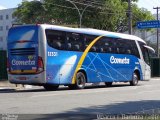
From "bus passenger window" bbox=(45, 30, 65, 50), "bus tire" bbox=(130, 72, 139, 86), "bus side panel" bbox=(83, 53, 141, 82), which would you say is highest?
"bus passenger window" bbox=(45, 30, 65, 50)

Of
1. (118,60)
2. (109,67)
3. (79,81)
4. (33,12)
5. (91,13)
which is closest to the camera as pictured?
(79,81)

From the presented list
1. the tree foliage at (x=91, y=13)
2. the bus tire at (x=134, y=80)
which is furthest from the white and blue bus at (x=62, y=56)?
the tree foliage at (x=91, y=13)

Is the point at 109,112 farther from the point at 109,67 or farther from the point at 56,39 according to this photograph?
the point at 109,67

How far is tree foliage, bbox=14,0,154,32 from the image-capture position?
6397cm

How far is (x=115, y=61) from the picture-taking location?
29.1m

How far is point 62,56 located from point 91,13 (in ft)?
135

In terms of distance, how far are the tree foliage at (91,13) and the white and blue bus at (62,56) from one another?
31.9 m

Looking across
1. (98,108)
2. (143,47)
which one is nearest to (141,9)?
(143,47)

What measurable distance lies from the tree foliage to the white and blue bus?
105 feet

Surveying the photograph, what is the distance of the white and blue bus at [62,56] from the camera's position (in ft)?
76.2

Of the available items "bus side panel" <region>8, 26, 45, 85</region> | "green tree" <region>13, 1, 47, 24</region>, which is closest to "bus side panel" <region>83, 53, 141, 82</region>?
"bus side panel" <region>8, 26, 45, 85</region>

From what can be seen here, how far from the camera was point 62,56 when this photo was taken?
24.2m

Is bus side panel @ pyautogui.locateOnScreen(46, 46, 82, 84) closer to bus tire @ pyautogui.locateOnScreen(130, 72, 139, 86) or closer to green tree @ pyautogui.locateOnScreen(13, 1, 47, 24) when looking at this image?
bus tire @ pyautogui.locateOnScreen(130, 72, 139, 86)

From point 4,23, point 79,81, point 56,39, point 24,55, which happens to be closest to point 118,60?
point 79,81
